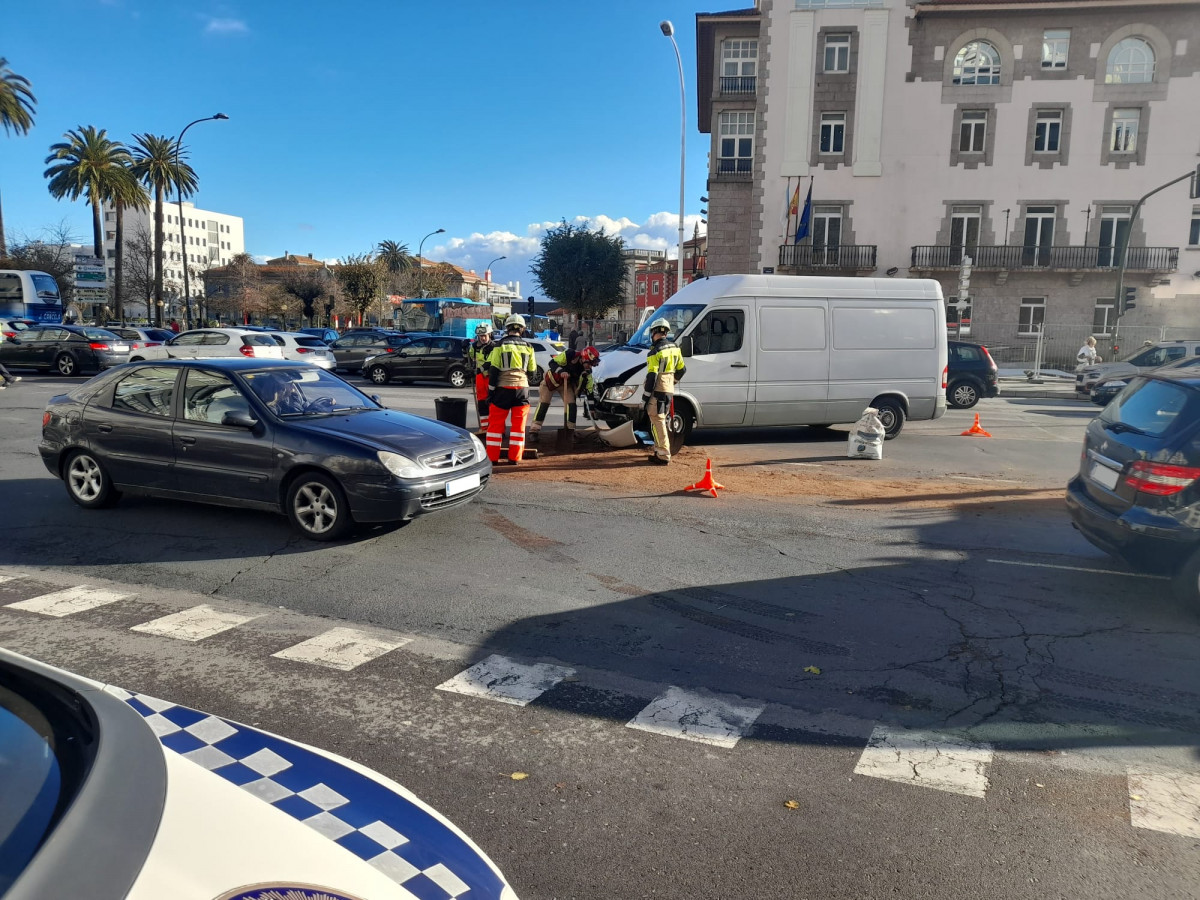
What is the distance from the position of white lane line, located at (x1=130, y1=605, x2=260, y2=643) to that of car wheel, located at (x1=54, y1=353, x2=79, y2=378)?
2174cm

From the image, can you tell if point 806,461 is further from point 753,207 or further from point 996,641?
point 753,207

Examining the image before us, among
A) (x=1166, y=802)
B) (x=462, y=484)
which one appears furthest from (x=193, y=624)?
(x=1166, y=802)

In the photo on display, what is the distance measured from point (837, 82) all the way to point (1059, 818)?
36598mm

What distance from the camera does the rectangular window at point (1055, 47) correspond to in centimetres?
3397

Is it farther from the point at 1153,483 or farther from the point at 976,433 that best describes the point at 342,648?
the point at 976,433

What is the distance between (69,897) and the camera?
1.37 metres

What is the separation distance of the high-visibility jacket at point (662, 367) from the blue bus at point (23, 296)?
35.1m

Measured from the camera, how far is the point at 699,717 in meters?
4.09

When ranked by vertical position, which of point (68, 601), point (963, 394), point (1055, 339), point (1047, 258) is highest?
point (1047, 258)

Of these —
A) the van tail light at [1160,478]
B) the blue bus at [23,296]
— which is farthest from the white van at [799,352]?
the blue bus at [23,296]

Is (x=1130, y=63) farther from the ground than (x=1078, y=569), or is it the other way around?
(x=1130, y=63)

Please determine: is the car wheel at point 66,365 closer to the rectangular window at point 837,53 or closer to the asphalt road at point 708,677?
the asphalt road at point 708,677

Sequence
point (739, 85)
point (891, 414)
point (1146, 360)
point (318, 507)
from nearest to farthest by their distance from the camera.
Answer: point (318, 507) < point (891, 414) < point (1146, 360) < point (739, 85)

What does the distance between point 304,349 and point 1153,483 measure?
2289 centimetres
